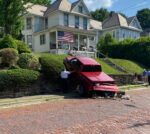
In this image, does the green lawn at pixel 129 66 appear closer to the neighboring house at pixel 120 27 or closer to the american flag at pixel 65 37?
the american flag at pixel 65 37

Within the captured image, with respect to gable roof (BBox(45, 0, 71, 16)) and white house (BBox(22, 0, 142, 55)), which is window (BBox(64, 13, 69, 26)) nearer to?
white house (BBox(22, 0, 142, 55))

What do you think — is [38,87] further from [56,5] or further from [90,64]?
[56,5]

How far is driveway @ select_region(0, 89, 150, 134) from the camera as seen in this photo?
10.9 meters

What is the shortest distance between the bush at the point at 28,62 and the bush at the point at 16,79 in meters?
1.38

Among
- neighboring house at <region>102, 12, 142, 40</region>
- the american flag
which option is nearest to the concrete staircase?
the american flag

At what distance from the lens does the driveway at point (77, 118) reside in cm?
1090

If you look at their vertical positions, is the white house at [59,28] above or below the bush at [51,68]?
above

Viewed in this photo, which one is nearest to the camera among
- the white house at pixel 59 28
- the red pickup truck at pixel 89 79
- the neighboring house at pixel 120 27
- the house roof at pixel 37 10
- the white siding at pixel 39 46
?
the red pickup truck at pixel 89 79

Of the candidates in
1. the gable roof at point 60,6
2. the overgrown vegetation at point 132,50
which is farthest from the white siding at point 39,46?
the overgrown vegetation at point 132,50

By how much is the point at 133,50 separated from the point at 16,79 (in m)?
23.5

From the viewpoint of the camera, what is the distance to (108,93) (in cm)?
1834

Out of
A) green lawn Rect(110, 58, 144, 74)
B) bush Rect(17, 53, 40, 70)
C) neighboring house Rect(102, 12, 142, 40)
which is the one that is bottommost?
green lawn Rect(110, 58, 144, 74)

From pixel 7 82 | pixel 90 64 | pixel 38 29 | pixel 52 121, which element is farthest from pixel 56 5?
pixel 52 121

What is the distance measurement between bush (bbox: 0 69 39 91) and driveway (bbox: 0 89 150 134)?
246cm
